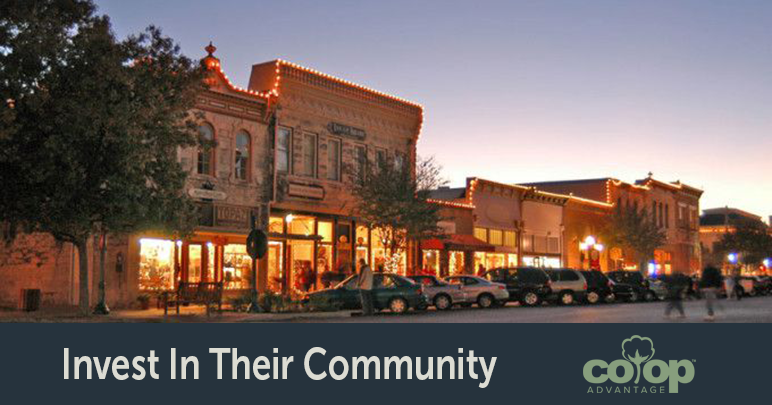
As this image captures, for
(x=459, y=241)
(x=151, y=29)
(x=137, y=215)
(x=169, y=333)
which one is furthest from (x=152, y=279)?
(x=169, y=333)

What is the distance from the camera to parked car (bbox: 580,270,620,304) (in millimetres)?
38531

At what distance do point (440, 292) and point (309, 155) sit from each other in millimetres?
8507

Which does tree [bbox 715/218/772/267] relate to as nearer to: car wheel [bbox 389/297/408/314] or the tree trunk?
car wheel [bbox 389/297/408/314]

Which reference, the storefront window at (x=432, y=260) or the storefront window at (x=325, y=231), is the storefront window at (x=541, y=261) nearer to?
the storefront window at (x=432, y=260)

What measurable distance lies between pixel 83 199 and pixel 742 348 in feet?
61.5

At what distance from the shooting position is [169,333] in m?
8.23

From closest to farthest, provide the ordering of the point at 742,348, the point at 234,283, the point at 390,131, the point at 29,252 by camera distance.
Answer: the point at 742,348 < the point at 29,252 < the point at 234,283 < the point at 390,131

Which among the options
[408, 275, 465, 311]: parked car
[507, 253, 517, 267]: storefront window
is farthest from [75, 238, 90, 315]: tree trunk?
[507, 253, 517, 267]: storefront window

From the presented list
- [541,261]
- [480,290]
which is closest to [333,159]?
[480,290]

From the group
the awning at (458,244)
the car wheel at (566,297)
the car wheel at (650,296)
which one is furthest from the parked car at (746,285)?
the car wheel at (566,297)

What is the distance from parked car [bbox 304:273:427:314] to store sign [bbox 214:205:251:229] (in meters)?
5.76

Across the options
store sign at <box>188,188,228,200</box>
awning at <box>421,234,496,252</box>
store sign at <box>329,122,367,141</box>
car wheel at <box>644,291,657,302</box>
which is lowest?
car wheel at <box>644,291,657,302</box>

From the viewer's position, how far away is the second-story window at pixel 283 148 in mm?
36000

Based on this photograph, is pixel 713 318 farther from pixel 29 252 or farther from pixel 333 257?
pixel 29 252
